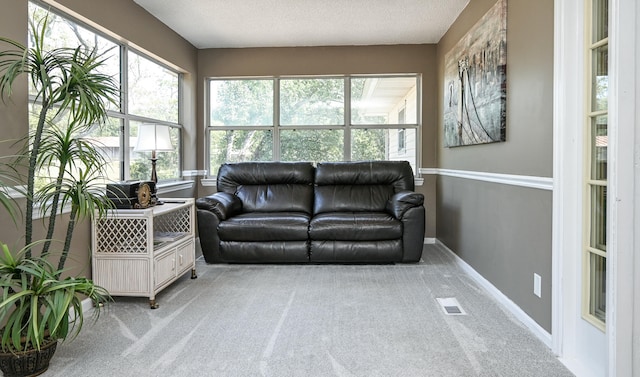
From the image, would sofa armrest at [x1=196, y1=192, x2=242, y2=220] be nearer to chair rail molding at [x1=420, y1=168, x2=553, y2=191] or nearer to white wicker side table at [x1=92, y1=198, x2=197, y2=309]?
white wicker side table at [x1=92, y1=198, x2=197, y2=309]

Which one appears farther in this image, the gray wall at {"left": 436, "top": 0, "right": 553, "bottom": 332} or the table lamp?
the table lamp

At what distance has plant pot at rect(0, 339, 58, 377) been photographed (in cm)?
191

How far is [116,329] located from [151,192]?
1166mm

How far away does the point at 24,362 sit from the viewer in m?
1.93

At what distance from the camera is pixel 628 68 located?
1631 millimetres

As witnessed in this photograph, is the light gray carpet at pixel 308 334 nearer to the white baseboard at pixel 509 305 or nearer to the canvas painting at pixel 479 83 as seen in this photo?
the white baseboard at pixel 509 305

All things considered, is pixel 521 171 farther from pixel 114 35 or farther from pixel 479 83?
pixel 114 35

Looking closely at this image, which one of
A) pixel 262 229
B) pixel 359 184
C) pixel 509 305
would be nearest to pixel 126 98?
pixel 262 229

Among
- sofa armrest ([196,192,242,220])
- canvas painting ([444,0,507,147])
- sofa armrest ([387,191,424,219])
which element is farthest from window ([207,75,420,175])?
sofa armrest ([387,191,424,219])

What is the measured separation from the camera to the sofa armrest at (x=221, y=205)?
162 inches

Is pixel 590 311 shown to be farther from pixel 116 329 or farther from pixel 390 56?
pixel 390 56

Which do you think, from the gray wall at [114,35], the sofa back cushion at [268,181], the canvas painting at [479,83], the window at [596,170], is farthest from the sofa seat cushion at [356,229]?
the window at [596,170]

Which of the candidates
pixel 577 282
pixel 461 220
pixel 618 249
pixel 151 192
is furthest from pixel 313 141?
Result: pixel 618 249

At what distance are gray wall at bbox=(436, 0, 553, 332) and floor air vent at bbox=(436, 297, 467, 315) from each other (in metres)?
0.34
